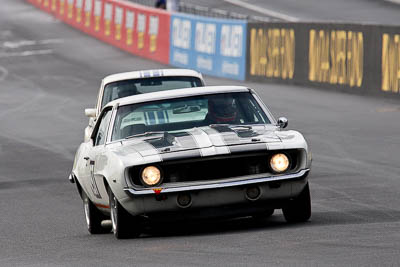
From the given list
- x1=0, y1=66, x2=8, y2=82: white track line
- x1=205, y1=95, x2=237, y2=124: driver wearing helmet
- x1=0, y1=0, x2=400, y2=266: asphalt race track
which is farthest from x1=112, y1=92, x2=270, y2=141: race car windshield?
x1=0, y1=66, x2=8, y2=82: white track line

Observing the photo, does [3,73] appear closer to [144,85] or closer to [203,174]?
[144,85]

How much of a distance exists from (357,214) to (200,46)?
22.8 m

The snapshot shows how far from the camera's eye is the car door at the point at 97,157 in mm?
9545

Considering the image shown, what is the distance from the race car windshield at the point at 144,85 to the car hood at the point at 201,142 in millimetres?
5392

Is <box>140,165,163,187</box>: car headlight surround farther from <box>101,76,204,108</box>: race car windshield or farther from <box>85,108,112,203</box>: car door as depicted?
<box>101,76,204,108</box>: race car windshield

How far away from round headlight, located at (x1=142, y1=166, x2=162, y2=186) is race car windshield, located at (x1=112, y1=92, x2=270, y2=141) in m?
0.92

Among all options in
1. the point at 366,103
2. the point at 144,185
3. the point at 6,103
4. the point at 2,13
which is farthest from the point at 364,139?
the point at 2,13

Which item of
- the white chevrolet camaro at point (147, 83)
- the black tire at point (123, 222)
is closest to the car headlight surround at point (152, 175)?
the black tire at point (123, 222)

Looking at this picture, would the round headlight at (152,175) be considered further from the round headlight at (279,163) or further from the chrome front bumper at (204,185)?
the round headlight at (279,163)

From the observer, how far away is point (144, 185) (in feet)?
28.7

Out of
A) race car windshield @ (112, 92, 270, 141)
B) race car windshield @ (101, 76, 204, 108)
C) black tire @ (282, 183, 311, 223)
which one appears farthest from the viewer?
race car windshield @ (101, 76, 204, 108)

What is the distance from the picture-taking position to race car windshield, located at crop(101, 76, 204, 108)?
48.5 ft

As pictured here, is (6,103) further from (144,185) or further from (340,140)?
(144,185)

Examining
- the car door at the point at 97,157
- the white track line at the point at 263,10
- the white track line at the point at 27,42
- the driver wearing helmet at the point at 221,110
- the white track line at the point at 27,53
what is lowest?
the white track line at the point at 27,53
